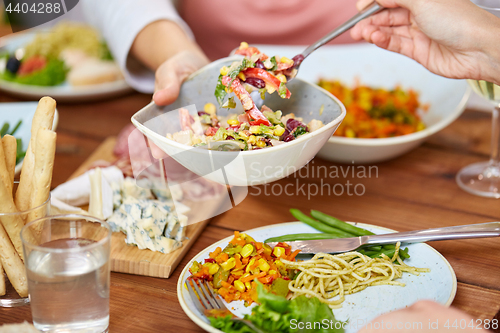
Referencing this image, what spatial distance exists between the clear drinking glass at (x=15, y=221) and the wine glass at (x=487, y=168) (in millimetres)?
1402

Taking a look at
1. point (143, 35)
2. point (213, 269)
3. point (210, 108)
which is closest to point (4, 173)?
point (213, 269)

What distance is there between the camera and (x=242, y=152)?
1.19 metres

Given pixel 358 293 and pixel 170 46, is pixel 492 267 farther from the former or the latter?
pixel 170 46

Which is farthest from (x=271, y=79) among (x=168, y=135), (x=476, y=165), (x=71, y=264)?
(x=476, y=165)

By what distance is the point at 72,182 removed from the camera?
1.63 metres

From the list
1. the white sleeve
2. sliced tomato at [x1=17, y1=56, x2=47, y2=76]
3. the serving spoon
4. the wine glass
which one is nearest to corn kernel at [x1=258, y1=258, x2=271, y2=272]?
the serving spoon

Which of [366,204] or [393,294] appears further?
[366,204]

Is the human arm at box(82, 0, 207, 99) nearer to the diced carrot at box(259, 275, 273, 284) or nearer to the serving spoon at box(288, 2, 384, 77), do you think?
the serving spoon at box(288, 2, 384, 77)

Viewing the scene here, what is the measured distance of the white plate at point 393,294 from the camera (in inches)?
43.4

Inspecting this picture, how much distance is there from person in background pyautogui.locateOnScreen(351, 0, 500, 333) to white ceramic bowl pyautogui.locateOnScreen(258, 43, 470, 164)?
28cm

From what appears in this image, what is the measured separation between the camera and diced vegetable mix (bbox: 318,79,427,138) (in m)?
1.93

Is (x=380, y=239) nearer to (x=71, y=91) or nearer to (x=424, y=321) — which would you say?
(x=424, y=321)

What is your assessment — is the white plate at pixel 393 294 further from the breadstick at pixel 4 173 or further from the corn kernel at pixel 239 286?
the breadstick at pixel 4 173

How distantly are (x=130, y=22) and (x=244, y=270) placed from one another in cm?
138
